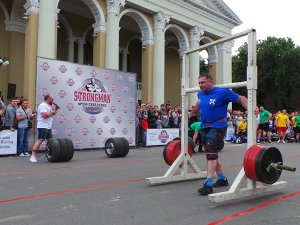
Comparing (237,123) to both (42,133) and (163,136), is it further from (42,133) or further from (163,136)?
(42,133)

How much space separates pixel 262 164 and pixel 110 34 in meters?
18.1

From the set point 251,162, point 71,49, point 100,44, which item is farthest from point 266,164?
point 71,49

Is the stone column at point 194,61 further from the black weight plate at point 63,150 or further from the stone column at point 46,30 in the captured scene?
→ the black weight plate at point 63,150

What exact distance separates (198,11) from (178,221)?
86.6 ft

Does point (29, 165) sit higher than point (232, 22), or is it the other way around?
point (232, 22)

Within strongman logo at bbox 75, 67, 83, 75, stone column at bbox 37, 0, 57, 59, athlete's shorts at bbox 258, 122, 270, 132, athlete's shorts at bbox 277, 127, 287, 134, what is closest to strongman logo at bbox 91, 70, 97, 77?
strongman logo at bbox 75, 67, 83, 75

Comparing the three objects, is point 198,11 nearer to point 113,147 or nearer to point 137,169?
point 113,147

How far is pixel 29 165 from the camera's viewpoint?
9.85 m

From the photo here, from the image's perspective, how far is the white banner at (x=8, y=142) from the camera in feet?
39.0

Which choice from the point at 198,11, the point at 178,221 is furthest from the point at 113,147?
the point at 198,11

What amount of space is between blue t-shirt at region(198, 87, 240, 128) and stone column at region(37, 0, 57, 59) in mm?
14114

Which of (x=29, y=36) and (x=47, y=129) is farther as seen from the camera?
(x=29, y=36)

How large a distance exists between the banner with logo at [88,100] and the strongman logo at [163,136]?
1.85m

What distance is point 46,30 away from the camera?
18969mm
